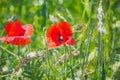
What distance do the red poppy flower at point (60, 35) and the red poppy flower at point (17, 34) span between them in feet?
0.28

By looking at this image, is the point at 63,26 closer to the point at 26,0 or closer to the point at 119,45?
the point at 119,45

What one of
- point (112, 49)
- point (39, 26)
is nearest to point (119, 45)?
point (112, 49)

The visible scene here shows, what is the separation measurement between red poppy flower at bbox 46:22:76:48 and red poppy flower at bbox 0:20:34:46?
9 centimetres

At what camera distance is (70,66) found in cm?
173

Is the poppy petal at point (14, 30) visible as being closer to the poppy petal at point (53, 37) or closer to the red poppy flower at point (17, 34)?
the red poppy flower at point (17, 34)

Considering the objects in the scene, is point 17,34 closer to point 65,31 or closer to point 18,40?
point 18,40

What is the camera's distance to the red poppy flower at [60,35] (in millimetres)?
1616

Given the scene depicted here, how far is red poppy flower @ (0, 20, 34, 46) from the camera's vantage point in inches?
66.2

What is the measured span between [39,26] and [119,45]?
1.03 m

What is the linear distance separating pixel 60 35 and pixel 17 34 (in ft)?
0.57

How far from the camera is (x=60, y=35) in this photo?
5.69 ft

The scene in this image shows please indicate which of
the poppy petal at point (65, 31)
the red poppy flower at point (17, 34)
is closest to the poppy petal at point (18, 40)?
the red poppy flower at point (17, 34)

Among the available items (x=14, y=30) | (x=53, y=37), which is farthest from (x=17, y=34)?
(x=53, y=37)

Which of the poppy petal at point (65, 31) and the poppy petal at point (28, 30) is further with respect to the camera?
the poppy petal at point (28, 30)
